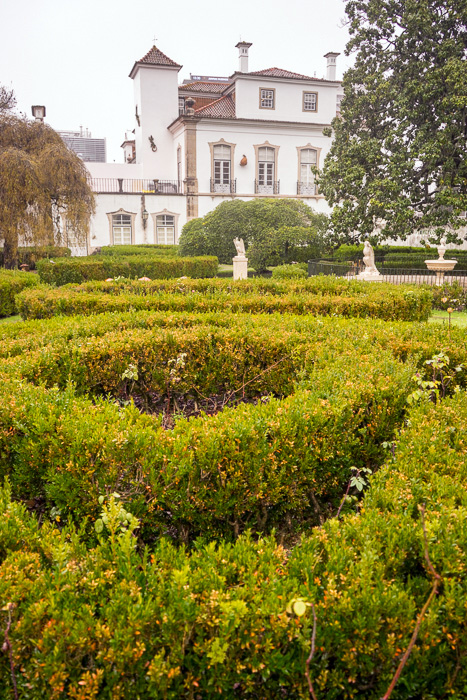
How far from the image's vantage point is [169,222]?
3216cm

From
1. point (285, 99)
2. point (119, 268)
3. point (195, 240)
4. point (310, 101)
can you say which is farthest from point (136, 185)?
point (119, 268)

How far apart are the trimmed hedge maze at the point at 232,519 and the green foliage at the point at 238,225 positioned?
16886mm

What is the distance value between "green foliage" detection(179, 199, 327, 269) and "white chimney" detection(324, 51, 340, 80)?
2097 cm

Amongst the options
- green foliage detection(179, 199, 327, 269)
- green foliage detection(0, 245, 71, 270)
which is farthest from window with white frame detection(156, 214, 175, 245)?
green foliage detection(0, 245, 71, 270)

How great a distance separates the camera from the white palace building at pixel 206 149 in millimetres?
31672

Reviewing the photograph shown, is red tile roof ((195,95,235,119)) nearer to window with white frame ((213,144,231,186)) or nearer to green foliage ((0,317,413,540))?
window with white frame ((213,144,231,186))

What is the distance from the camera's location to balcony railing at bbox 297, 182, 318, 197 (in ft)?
115

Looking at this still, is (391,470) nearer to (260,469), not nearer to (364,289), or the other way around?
(260,469)

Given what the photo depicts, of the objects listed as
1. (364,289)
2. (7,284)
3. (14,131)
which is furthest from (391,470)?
(14,131)

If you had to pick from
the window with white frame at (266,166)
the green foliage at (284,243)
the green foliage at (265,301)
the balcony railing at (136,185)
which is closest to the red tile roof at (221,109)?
the window with white frame at (266,166)

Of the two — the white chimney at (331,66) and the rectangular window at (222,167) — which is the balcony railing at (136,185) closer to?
the rectangular window at (222,167)

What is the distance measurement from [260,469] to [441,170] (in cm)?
1701

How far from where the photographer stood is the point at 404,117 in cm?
1750

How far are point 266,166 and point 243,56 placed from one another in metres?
8.27
